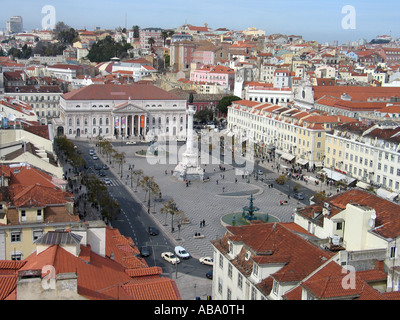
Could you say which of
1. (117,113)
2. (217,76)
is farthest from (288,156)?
(217,76)

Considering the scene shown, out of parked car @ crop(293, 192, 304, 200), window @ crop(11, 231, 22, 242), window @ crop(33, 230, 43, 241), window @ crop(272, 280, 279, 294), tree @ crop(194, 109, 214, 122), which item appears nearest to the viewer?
window @ crop(272, 280, 279, 294)

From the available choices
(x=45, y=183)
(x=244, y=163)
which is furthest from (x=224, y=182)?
(x=45, y=183)

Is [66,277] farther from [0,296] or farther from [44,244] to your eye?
[44,244]

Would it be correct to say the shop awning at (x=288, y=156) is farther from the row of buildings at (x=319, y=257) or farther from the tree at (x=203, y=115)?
the row of buildings at (x=319, y=257)

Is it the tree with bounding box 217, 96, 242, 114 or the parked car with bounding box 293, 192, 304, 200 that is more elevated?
the tree with bounding box 217, 96, 242, 114

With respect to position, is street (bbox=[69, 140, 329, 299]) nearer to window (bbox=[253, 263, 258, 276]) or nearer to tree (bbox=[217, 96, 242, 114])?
window (bbox=[253, 263, 258, 276])

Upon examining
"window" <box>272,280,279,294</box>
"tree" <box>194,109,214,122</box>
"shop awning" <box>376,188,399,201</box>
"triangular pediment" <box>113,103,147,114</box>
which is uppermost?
"window" <box>272,280,279,294</box>

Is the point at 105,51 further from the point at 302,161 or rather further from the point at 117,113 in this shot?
the point at 302,161

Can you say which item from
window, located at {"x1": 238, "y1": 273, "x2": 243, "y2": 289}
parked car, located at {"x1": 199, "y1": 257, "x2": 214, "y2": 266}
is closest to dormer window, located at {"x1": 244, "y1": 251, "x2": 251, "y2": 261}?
window, located at {"x1": 238, "y1": 273, "x2": 243, "y2": 289}
